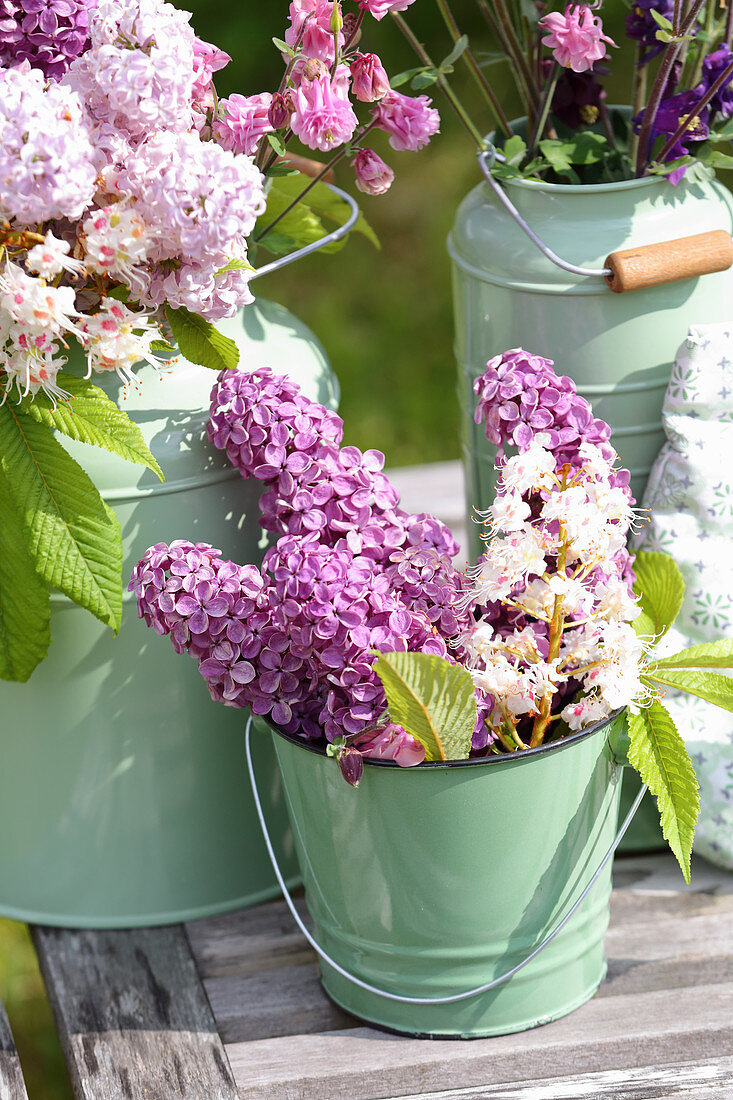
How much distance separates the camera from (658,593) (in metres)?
0.99

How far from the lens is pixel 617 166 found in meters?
1.14

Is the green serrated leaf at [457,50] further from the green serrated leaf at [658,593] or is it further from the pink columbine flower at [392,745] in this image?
the pink columbine flower at [392,745]

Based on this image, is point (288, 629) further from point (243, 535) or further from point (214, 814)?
point (214, 814)

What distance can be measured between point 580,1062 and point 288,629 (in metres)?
0.40

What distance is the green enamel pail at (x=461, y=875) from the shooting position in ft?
2.85

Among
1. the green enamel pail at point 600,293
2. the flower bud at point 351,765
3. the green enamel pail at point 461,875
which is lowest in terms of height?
the green enamel pail at point 461,875

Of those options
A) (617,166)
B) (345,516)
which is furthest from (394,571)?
(617,166)

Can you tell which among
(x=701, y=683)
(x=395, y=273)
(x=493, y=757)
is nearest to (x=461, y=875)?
(x=493, y=757)

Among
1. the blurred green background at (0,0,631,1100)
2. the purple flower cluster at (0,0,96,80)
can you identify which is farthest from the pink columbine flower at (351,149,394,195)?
the blurred green background at (0,0,631,1100)

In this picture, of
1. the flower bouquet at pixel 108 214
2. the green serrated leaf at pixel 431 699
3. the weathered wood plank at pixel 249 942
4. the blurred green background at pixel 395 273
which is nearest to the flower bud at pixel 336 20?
the flower bouquet at pixel 108 214

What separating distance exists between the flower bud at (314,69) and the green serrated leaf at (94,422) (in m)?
0.27

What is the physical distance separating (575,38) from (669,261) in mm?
191

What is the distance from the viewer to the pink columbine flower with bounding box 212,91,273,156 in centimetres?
91

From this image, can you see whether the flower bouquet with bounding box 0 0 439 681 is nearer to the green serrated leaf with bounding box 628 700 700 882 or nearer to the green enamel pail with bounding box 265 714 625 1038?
the green enamel pail with bounding box 265 714 625 1038
